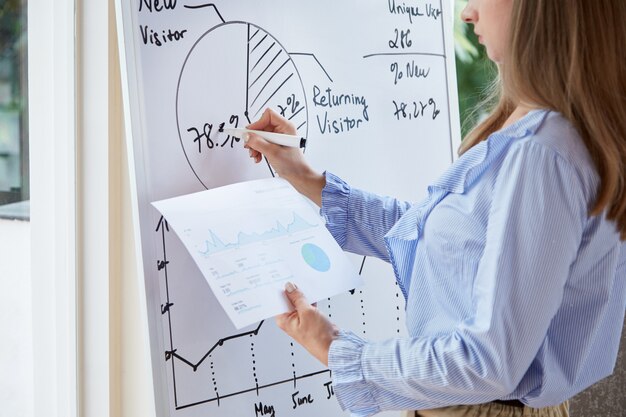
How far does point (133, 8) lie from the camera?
48.8 inches

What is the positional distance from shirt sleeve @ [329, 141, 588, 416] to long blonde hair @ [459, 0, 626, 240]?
0.06m

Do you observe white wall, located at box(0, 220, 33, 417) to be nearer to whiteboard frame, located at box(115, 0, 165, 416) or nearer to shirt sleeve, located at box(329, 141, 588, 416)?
whiteboard frame, located at box(115, 0, 165, 416)

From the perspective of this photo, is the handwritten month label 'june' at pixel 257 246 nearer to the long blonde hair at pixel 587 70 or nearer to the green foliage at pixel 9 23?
the long blonde hair at pixel 587 70

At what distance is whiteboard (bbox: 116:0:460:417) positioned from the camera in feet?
4.11

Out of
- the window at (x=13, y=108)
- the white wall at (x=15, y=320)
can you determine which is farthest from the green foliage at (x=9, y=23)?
the white wall at (x=15, y=320)

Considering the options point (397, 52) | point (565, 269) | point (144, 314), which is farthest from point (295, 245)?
point (397, 52)

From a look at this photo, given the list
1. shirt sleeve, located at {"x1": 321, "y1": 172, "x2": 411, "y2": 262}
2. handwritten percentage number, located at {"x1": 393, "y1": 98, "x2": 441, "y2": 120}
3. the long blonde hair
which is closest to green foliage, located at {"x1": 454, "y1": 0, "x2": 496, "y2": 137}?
handwritten percentage number, located at {"x1": 393, "y1": 98, "x2": 441, "y2": 120}

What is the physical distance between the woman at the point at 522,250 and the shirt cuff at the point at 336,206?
258mm

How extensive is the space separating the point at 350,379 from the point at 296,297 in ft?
0.54

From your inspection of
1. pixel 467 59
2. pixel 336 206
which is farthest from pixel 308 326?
pixel 467 59

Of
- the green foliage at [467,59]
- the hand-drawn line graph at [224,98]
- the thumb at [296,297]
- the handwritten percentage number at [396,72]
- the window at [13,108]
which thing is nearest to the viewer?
the thumb at [296,297]

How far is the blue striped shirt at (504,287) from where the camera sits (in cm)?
95

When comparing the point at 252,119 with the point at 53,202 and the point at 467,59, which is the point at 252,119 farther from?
the point at 467,59

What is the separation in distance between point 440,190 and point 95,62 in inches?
33.0
